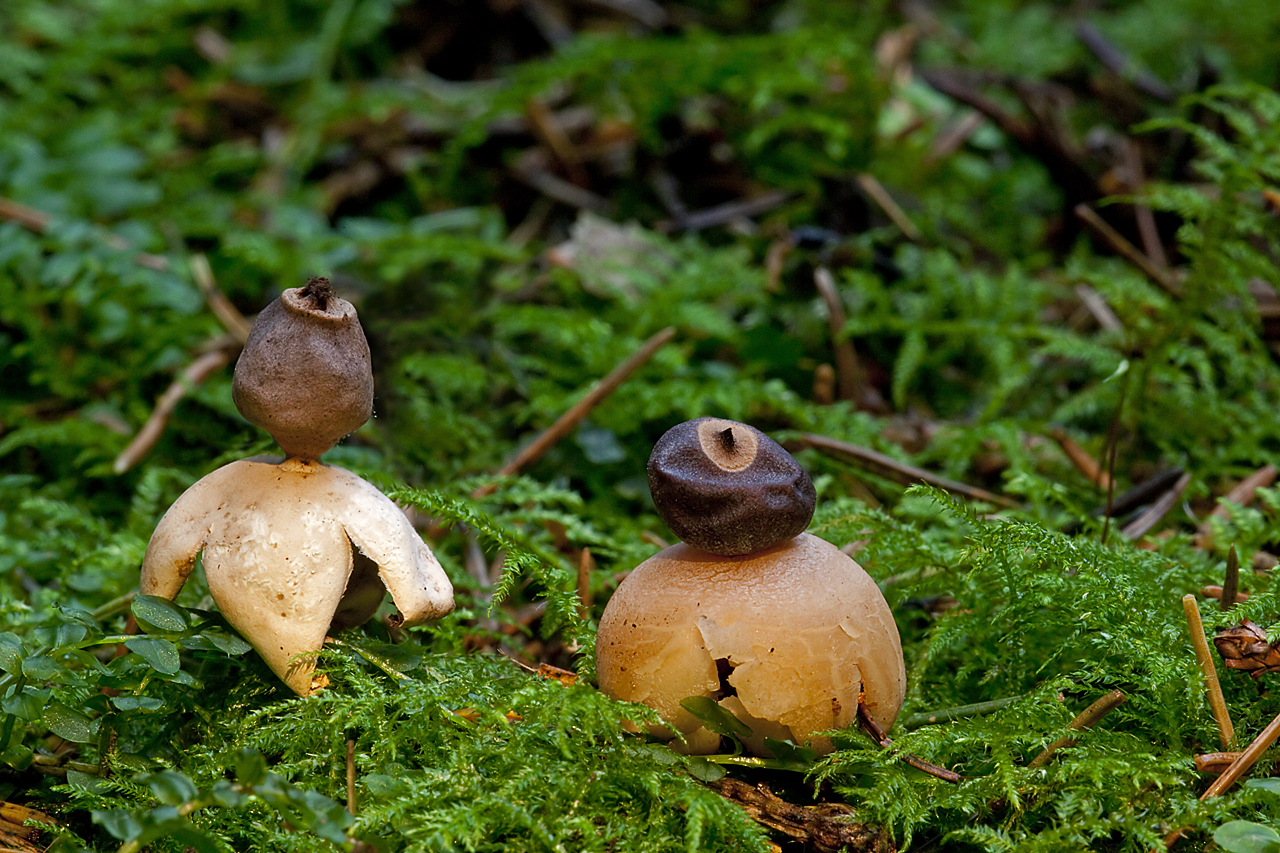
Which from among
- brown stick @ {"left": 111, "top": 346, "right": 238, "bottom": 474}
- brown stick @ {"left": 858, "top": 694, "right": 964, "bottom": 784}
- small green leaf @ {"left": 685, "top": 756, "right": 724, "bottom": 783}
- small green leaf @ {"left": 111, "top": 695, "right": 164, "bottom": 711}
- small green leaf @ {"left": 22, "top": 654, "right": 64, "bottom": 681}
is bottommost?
brown stick @ {"left": 111, "top": 346, "right": 238, "bottom": 474}

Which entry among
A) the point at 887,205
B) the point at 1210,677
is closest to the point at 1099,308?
the point at 887,205

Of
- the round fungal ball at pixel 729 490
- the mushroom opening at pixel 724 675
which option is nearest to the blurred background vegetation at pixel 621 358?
the mushroom opening at pixel 724 675

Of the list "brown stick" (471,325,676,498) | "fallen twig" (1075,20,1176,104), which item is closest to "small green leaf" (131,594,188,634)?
"brown stick" (471,325,676,498)

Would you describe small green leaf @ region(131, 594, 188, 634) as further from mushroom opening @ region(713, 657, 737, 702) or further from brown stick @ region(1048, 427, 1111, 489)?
brown stick @ region(1048, 427, 1111, 489)

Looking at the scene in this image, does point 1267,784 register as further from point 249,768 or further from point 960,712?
point 249,768

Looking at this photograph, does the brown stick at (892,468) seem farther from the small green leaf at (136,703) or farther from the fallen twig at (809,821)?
the small green leaf at (136,703)

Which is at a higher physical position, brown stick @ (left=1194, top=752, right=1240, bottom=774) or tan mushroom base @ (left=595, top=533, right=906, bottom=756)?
tan mushroom base @ (left=595, top=533, right=906, bottom=756)
